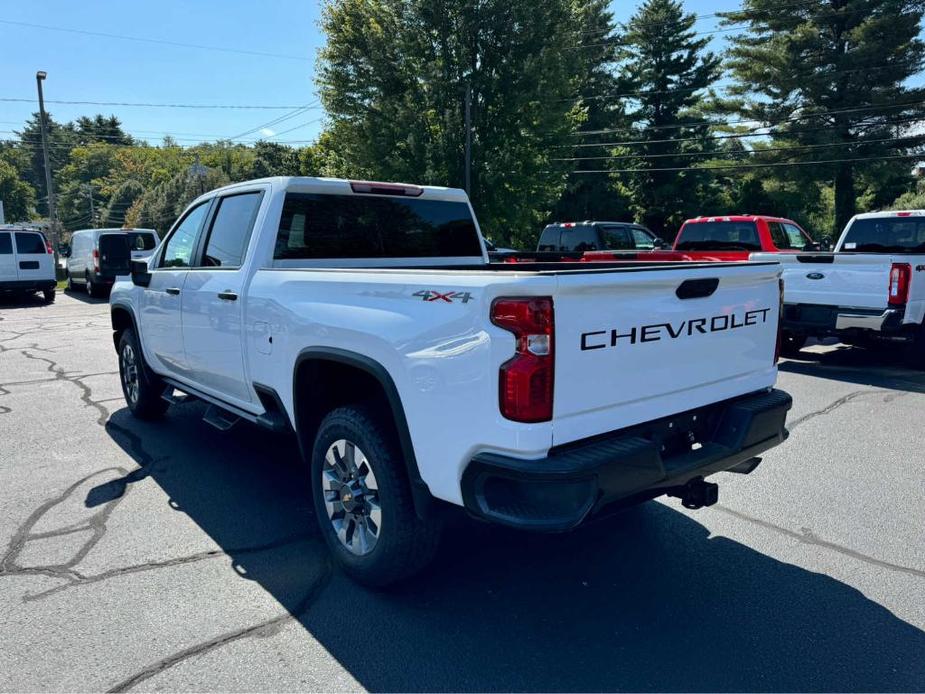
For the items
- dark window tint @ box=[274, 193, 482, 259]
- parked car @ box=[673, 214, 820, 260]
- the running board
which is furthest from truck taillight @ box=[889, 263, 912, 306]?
the running board

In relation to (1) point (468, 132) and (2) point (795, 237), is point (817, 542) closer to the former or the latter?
(2) point (795, 237)

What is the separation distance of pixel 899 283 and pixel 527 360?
730 centimetres

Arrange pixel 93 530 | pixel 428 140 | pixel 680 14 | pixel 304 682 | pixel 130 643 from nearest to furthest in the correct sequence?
pixel 304 682 → pixel 130 643 → pixel 93 530 → pixel 428 140 → pixel 680 14

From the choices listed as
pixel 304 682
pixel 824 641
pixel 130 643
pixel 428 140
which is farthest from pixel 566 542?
pixel 428 140

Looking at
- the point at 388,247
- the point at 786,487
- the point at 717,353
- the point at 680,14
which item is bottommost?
the point at 786,487

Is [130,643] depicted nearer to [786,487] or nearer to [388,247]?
[388,247]

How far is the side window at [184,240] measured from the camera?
5.05 m

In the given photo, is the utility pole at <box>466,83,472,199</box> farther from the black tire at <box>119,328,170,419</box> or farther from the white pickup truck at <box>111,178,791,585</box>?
the white pickup truck at <box>111,178,791,585</box>

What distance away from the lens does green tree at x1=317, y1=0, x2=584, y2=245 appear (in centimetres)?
2367

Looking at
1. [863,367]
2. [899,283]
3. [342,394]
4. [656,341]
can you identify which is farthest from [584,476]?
[863,367]

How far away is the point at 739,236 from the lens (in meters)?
12.7

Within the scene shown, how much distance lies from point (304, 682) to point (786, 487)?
11.4ft

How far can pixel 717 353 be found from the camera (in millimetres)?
3213

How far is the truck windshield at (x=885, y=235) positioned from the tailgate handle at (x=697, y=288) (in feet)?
→ 27.0
